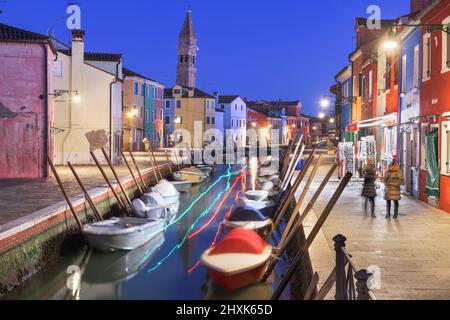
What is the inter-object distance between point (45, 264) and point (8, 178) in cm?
1083

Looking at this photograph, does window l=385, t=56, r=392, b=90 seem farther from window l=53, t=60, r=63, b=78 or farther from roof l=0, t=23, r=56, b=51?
window l=53, t=60, r=63, b=78

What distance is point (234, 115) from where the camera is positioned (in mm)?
87438

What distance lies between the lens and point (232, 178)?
1300 inches

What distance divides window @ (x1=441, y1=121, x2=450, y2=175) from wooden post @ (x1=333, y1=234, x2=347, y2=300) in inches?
325

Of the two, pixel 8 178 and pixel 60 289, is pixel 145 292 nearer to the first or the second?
pixel 60 289

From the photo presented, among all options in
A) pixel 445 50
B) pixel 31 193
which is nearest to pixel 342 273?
pixel 445 50

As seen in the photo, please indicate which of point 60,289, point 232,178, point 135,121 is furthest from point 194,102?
point 60,289

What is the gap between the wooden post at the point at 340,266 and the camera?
5.45m

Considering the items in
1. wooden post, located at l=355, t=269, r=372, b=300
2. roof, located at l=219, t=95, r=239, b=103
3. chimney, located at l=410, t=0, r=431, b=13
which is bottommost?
wooden post, located at l=355, t=269, r=372, b=300

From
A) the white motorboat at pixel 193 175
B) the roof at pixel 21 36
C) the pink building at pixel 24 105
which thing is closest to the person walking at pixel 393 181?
the pink building at pixel 24 105

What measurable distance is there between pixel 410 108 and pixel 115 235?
9629 mm

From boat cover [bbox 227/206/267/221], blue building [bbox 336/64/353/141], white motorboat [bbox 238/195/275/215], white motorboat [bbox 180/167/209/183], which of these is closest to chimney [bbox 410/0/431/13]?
white motorboat [bbox 238/195/275/215]

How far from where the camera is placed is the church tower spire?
93.7m

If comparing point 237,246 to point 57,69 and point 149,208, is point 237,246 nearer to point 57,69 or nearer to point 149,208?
point 149,208
